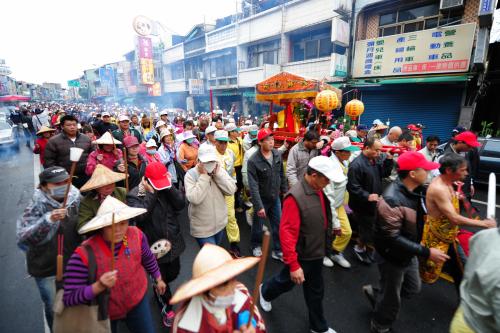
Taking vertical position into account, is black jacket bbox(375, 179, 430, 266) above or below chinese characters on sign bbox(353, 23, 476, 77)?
below

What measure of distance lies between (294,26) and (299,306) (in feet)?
54.2

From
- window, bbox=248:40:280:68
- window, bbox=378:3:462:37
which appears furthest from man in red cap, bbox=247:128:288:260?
window, bbox=248:40:280:68

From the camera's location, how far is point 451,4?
391 inches

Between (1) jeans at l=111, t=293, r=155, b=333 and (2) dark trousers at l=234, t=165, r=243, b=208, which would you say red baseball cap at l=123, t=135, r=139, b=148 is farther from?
(2) dark trousers at l=234, t=165, r=243, b=208

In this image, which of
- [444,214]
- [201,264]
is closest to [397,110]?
[444,214]

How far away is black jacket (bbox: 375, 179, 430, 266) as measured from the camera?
7.80 ft

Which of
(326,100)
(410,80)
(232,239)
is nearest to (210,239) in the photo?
(232,239)

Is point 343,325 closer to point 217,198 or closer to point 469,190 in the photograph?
point 217,198

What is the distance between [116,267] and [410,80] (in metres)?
13.1

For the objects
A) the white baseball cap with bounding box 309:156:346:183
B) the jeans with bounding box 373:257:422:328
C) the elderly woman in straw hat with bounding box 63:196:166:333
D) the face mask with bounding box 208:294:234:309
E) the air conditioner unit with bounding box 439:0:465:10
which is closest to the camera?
the face mask with bounding box 208:294:234:309

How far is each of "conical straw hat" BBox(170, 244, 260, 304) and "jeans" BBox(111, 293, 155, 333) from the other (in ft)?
3.93

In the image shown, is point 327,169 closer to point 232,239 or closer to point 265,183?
point 265,183

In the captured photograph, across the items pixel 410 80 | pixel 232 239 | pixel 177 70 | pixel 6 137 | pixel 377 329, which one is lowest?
pixel 377 329

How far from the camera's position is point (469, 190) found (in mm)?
4375
